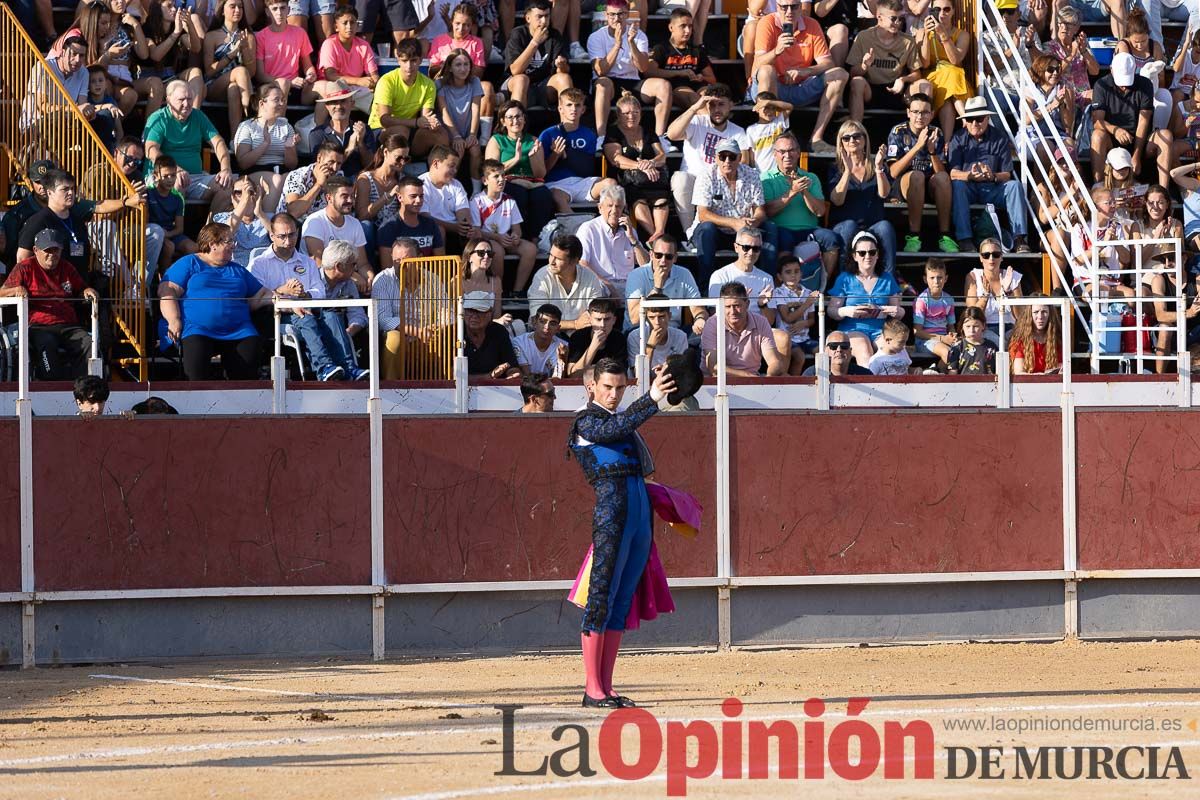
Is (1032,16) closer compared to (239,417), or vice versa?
(239,417)

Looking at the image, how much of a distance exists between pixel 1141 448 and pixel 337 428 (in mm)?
5183

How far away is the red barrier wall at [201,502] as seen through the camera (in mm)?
11992

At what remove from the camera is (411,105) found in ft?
51.7

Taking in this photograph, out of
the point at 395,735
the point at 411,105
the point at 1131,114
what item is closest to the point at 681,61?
the point at 411,105

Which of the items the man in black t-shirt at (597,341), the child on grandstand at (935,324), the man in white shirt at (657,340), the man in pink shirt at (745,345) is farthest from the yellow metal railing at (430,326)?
the child on grandstand at (935,324)

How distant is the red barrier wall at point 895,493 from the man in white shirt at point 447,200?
11.0 ft

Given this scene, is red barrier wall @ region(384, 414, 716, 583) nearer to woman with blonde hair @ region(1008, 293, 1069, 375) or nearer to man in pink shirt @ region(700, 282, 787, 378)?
man in pink shirt @ region(700, 282, 787, 378)

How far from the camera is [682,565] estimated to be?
12.4m

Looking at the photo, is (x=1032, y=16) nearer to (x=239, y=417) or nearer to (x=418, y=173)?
(x=418, y=173)

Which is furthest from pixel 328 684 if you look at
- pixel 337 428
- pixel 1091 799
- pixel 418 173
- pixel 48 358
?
pixel 418 173

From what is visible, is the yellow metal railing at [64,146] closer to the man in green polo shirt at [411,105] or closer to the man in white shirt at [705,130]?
the man in green polo shirt at [411,105]

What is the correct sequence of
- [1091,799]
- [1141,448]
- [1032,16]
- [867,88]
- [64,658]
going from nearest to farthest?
[1091,799] → [64,658] → [1141,448] → [867,88] → [1032,16]

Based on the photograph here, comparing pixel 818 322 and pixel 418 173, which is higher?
pixel 418 173

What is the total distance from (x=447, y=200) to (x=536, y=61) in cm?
228
